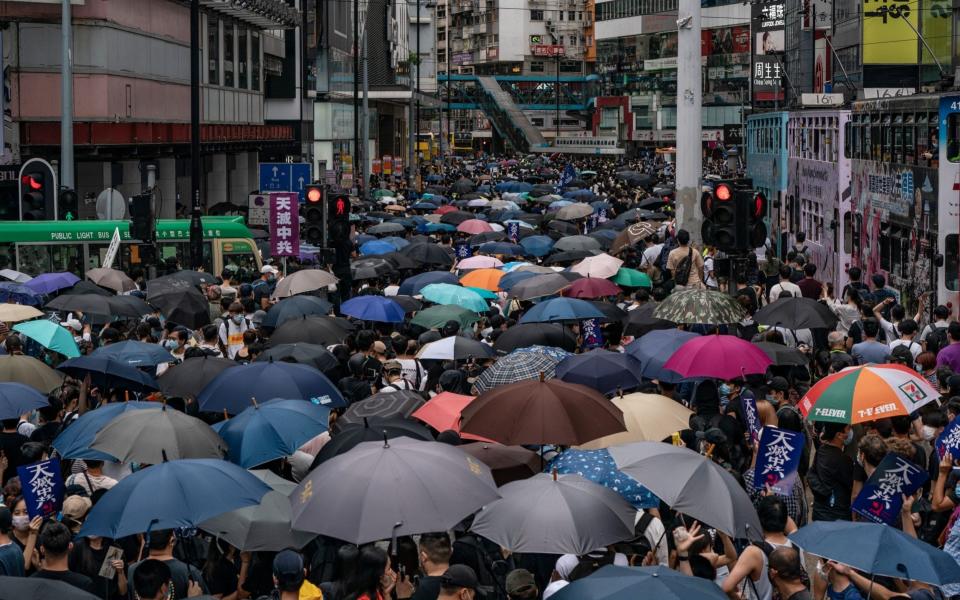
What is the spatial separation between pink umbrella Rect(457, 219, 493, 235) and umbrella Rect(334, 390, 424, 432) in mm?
18154

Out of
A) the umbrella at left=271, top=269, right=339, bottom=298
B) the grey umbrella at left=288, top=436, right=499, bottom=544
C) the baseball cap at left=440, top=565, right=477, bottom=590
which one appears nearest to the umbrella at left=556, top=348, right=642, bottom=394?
the grey umbrella at left=288, top=436, right=499, bottom=544

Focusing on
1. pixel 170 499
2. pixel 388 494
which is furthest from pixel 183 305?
pixel 388 494

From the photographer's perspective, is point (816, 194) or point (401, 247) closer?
point (401, 247)

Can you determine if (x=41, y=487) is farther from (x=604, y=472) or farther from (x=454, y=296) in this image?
(x=454, y=296)

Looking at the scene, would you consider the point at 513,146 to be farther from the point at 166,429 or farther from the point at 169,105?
the point at 166,429

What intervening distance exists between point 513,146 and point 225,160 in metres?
69.0

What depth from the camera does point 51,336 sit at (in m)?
14.6

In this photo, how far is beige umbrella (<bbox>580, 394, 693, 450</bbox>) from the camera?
1080 centimetres

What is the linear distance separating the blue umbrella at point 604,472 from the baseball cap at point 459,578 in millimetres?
2100

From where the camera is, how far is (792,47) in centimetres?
5744

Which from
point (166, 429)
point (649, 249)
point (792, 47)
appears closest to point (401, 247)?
point (649, 249)

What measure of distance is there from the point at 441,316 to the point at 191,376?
453 cm

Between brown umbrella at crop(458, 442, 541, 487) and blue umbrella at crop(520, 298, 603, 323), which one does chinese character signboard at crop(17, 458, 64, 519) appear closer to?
brown umbrella at crop(458, 442, 541, 487)

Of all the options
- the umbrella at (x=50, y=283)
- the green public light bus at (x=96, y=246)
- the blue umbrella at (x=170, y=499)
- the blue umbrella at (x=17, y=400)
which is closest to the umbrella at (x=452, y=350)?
the blue umbrella at (x=17, y=400)
